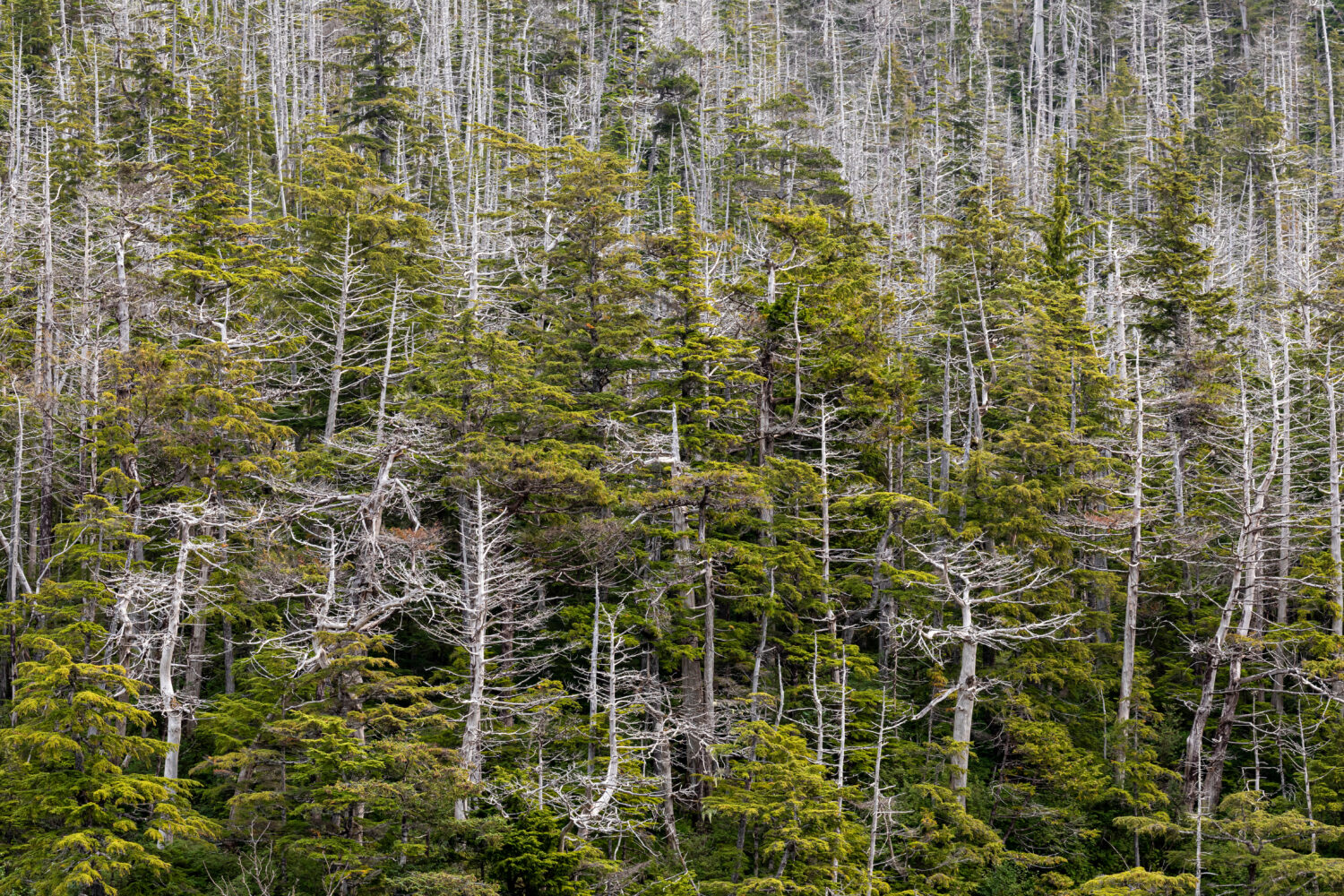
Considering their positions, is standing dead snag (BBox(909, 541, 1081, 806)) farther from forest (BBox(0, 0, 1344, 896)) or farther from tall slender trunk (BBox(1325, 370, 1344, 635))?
tall slender trunk (BBox(1325, 370, 1344, 635))

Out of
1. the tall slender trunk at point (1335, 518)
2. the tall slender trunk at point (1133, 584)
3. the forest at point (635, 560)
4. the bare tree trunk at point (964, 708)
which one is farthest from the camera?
the tall slender trunk at point (1133, 584)

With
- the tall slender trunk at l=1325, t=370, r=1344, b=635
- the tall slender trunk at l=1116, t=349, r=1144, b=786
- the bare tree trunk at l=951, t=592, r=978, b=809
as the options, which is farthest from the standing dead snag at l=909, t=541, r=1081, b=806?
the tall slender trunk at l=1325, t=370, r=1344, b=635

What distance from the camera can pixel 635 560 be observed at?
22.9 metres

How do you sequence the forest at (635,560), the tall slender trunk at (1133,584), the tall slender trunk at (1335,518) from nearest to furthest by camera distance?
the forest at (635,560) → the tall slender trunk at (1335,518) → the tall slender trunk at (1133,584)

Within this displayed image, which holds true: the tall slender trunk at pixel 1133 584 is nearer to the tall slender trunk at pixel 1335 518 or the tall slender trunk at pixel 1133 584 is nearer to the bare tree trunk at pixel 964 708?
the bare tree trunk at pixel 964 708

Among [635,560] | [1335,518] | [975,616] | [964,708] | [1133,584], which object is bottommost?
[964,708]

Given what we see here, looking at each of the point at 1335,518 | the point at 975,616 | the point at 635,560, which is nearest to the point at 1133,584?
the point at 975,616

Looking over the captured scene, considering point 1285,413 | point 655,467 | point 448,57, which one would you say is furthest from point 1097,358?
point 448,57

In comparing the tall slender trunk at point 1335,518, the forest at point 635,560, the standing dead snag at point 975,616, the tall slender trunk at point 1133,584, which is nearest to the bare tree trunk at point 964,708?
the standing dead snag at point 975,616

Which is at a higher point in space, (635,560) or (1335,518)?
(1335,518)

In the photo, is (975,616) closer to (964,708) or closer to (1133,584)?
(964,708)

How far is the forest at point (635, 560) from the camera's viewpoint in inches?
688

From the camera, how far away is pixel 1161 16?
59.0 m

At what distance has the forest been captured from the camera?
688 inches
